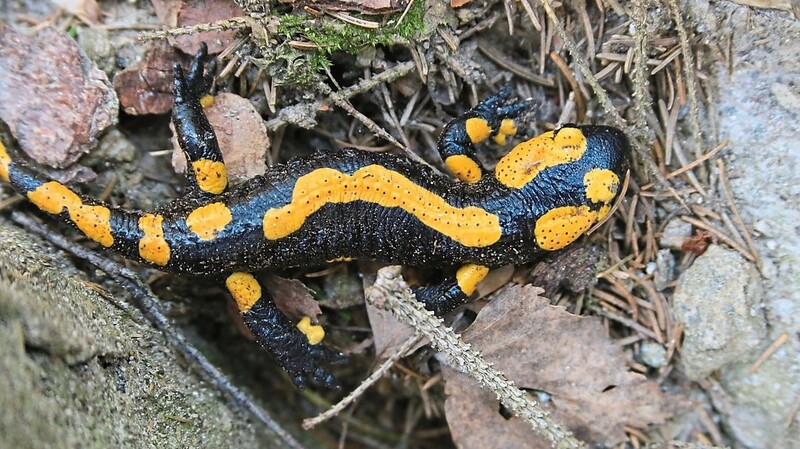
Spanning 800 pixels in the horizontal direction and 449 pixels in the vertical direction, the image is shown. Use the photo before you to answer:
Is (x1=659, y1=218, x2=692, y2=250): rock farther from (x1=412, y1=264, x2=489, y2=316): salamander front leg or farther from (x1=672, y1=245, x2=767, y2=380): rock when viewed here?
(x1=412, y1=264, x2=489, y2=316): salamander front leg

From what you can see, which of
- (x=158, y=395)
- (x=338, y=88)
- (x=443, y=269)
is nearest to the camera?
(x=158, y=395)

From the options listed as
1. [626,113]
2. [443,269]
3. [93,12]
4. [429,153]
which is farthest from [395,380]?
[93,12]

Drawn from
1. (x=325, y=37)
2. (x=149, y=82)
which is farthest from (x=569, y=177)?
(x=149, y=82)

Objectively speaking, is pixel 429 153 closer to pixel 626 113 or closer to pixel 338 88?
pixel 338 88

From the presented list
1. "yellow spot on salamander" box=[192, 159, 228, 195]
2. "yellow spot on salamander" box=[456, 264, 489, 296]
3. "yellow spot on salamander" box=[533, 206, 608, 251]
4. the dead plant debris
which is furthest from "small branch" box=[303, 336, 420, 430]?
"yellow spot on salamander" box=[192, 159, 228, 195]

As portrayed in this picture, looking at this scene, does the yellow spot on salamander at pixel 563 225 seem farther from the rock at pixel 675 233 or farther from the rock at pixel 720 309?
the rock at pixel 720 309

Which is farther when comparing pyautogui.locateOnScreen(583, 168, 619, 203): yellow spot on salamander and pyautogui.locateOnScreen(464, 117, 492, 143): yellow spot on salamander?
pyautogui.locateOnScreen(464, 117, 492, 143): yellow spot on salamander
